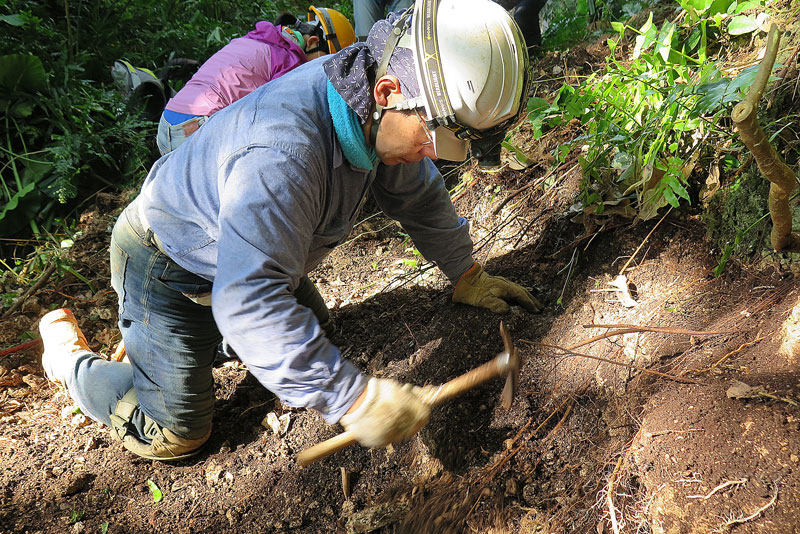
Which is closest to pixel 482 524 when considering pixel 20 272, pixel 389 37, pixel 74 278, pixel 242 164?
pixel 242 164

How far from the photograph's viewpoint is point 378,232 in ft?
10.5

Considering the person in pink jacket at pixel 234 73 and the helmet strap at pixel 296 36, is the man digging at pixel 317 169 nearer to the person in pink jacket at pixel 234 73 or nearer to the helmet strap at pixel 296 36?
the person in pink jacket at pixel 234 73

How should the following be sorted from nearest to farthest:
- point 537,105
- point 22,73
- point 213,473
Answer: point 537,105 < point 213,473 < point 22,73

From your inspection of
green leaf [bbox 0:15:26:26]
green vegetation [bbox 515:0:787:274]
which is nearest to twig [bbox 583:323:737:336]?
green vegetation [bbox 515:0:787:274]

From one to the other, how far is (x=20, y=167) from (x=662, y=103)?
3887 mm

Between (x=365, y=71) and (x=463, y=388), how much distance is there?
954 millimetres

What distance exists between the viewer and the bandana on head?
146 centimetres

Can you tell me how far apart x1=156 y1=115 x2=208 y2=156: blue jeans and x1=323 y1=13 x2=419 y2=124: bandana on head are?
1679 millimetres

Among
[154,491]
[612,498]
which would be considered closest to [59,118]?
[154,491]

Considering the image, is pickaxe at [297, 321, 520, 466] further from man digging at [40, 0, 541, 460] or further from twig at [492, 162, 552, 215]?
twig at [492, 162, 552, 215]

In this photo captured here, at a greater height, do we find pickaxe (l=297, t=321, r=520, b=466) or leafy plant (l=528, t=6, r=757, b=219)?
leafy plant (l=528, t=6, r=757, b=219)

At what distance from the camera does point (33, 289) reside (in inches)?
120

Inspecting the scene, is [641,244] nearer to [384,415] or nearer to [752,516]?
[752,516]

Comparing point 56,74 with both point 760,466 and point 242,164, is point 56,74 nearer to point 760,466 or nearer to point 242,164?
point 242,164
